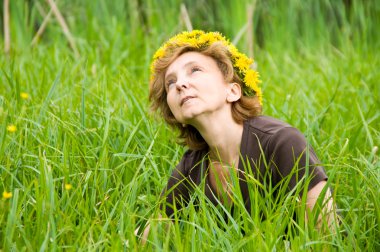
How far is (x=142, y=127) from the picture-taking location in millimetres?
2979

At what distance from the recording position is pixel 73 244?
2080 millimetres

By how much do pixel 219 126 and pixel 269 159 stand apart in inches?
8.2

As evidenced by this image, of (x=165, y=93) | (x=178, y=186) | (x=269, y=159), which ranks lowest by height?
(x=178, y=186)

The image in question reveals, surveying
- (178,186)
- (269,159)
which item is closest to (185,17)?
(178,186)

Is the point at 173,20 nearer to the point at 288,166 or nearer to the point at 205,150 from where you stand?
the point at 205,150

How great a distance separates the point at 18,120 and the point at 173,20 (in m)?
2.36

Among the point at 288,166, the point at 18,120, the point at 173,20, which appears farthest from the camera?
the point at 173,20

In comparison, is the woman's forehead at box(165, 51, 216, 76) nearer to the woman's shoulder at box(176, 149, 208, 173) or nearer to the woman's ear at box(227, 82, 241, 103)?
the woman's ear at box(227, 82, 241, 103)

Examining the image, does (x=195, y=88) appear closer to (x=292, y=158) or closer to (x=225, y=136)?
(x=225, y=136)

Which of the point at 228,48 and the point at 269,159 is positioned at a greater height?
the point at 228,48

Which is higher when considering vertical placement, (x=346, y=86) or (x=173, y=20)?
(x=173, y=20)

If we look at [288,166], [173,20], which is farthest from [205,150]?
[173,20]

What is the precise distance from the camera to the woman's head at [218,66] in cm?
256

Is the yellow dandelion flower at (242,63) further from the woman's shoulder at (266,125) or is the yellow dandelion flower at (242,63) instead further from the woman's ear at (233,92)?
the woman's shoulder at (266,125)
